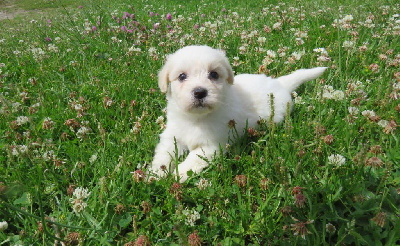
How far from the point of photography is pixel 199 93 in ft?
7.73

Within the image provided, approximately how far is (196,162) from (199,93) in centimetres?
59

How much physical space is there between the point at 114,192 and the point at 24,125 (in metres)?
1.63

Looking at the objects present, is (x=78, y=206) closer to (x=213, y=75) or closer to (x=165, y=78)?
(x=165, y=78)

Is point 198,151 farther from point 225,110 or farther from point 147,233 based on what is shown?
point 147,233

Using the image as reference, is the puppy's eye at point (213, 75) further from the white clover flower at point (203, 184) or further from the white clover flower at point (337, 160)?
the white clover flower at point (337, 160)

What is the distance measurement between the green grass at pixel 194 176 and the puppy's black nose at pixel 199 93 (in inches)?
21.5

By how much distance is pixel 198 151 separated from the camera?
258 cm

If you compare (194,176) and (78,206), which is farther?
(194,176)

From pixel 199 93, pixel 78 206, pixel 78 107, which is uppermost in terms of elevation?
pixel 199 93

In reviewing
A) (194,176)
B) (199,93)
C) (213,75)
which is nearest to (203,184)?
(194,176)

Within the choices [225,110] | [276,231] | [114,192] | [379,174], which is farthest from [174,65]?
[379,174]

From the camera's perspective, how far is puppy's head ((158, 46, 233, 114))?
7.83ft

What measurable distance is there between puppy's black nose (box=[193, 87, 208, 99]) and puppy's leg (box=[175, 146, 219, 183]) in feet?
1.48

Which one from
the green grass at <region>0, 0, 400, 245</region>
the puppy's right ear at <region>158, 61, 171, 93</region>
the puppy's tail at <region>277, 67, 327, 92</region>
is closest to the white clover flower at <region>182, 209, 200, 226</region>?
the green grass at <region>0, 0, 400, 245</region>
